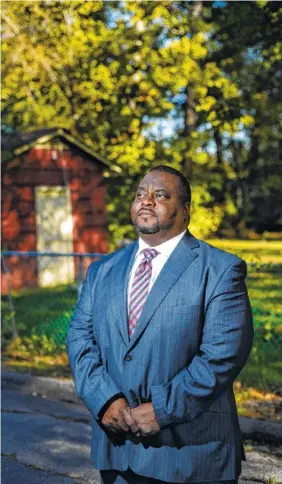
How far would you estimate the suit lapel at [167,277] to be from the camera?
3.26m

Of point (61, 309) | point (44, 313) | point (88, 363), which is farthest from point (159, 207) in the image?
point (44, 313)

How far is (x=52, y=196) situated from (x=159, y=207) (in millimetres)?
19908

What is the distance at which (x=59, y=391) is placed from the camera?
9273 millimetres

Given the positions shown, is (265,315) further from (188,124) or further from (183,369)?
(188,124)

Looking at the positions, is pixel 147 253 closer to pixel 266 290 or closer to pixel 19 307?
pixel 266 290

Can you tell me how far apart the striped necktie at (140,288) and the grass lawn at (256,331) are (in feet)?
15.3

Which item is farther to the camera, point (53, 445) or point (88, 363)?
point (53, 445)

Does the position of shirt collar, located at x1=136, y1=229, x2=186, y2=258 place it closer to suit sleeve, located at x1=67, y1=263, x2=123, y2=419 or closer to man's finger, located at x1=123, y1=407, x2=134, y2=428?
suit sleeve, located at x1=67, y1=263, x2=123, y2=419

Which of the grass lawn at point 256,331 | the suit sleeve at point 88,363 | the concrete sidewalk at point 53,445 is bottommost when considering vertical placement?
the concrete sidewalk at point 53,445

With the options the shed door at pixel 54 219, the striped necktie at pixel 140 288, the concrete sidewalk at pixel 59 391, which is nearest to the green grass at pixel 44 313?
the concrete sidewalk at pixel 59 391

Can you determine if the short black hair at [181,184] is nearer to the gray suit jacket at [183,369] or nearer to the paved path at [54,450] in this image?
the gray suit jacket at [183,369]

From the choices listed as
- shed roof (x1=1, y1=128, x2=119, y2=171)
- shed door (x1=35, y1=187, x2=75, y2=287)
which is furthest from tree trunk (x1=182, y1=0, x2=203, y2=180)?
shed door (x1=35, y1=187, x2=75, y2=287)

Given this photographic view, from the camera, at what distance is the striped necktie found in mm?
3332

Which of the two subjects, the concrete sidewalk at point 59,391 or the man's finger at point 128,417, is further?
the concrete sidewalk at point 59,391
